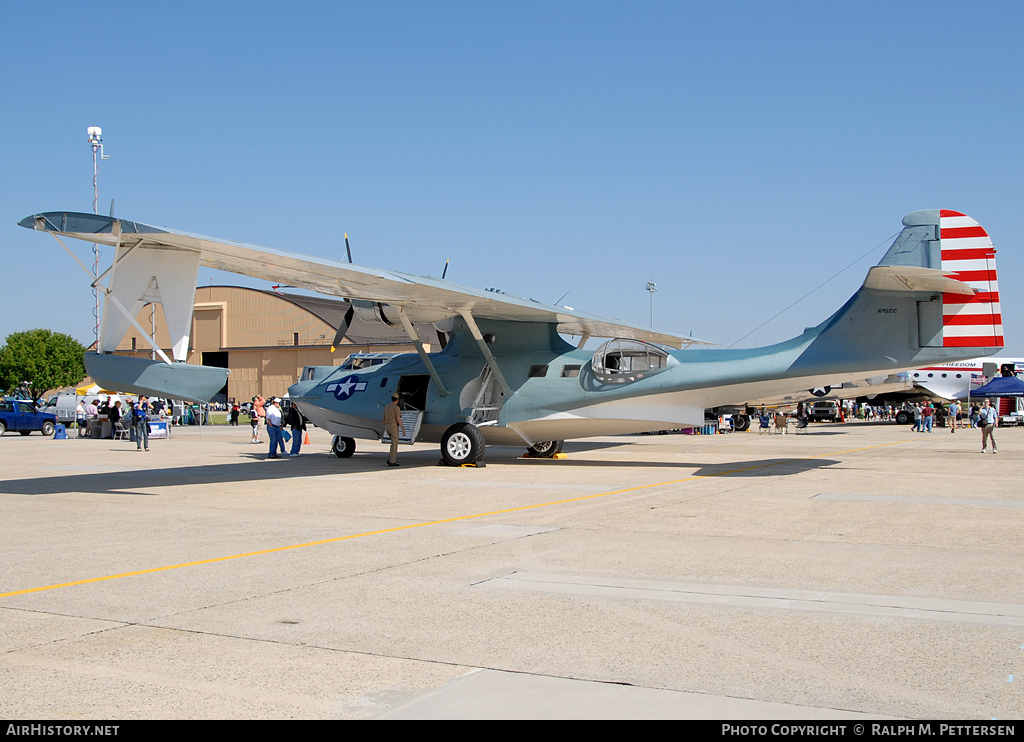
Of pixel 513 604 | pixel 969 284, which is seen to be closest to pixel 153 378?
pixel 513 604

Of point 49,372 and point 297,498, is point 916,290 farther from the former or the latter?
point 49,372

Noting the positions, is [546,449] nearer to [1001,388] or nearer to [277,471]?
[277,471]

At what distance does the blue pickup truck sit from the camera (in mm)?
41062

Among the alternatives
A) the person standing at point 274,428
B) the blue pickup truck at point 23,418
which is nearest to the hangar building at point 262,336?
the blue pickup truck at point 23,418

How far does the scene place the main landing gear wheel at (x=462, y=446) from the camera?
61.2 feet

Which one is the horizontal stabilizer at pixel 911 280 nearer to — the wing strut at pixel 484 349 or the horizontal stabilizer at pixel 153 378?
the wing strut at pixel 484 349

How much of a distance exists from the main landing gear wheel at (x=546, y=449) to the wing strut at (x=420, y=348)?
10.5 feet

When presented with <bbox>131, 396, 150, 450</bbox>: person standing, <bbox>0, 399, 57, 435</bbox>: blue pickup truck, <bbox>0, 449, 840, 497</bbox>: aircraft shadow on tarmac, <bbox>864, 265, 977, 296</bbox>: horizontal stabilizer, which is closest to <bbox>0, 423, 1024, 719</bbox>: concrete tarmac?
<bbox>0, 449, 840, 497</bbox>: aircraft shadow on tarmac

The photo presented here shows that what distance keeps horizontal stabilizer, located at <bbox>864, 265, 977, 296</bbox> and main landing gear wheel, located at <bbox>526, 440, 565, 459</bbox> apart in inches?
356

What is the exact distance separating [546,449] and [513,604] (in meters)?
15.7

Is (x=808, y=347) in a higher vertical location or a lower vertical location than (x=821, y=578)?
higher
